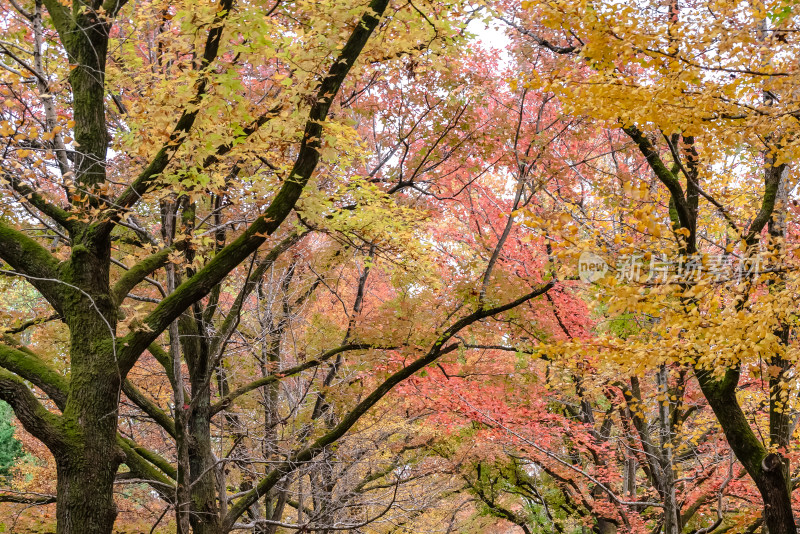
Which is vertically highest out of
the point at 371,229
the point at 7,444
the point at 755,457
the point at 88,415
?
the point at 7,444

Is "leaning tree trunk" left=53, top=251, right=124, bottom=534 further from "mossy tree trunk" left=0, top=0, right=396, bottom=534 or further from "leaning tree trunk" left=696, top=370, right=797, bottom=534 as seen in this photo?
"leaning tree trunk" left=696, top=370, right=797, bottom=534

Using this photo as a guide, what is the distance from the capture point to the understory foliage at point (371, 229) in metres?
4.32

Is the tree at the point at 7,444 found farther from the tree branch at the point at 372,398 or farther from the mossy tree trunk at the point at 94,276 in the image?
the mossy tree trunk at the point at 94,276

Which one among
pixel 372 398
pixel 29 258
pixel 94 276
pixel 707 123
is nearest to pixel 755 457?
pixel 707 123

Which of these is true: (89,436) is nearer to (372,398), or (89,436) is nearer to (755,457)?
(372,398)

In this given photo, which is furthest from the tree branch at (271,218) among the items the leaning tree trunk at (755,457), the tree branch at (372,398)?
the leaning tree trunk at (755,457)

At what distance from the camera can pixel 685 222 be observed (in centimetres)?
603

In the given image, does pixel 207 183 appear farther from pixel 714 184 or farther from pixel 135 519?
pixel 135 519

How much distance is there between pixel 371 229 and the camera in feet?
20.9

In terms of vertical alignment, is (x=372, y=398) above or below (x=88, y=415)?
above

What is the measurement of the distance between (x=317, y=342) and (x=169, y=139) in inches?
204

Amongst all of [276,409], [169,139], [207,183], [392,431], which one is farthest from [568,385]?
[169,139]

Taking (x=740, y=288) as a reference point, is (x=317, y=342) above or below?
above

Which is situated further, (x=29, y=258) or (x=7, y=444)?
(x=7, y=444)
